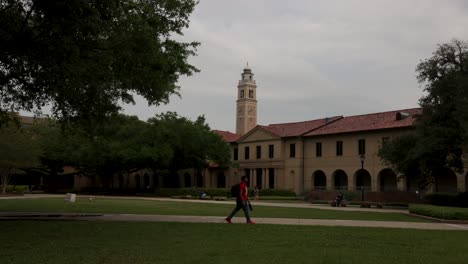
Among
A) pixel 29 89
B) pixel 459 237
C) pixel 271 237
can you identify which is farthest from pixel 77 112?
pixel 459 237

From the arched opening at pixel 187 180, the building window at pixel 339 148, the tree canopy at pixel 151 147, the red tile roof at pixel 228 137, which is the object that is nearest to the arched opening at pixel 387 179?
the building window at pixel 339 148

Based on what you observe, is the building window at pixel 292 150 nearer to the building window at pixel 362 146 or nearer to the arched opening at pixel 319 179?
the arched opening at pixel 319 179

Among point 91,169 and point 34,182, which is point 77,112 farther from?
point 34,182

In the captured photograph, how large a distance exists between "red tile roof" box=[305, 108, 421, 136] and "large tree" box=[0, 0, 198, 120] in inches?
1398

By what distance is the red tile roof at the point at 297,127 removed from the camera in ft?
208

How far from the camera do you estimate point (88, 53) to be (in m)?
15.8

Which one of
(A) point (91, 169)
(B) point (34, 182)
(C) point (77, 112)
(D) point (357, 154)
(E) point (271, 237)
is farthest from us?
(B) point (34, 182)

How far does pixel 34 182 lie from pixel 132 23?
252 feet

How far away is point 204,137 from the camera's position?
62219 mm

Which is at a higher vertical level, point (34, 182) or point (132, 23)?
point (132, 23)

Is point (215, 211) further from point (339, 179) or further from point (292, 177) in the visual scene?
point (292, 177)

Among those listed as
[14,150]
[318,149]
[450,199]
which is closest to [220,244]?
[450,199]

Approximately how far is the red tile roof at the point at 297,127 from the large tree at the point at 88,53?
43.3 metres

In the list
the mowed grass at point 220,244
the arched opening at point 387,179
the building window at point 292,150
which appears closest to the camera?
the mowed grass at point 220,244
